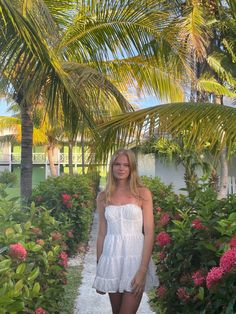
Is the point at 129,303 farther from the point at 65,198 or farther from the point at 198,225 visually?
the point at 65,198

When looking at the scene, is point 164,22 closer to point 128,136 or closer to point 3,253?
point 128,136

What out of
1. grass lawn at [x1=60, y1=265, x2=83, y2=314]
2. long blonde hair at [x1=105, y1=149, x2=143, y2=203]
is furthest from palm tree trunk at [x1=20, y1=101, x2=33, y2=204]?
long blonde hair at [x1=105, y1=149, x2=143, y2=203]

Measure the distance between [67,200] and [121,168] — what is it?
4.67 m

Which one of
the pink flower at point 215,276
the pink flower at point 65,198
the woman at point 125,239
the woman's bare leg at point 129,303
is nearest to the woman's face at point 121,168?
the woman at point 125,239

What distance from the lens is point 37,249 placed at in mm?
3205

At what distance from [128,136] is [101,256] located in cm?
169

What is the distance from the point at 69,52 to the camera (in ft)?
27.2

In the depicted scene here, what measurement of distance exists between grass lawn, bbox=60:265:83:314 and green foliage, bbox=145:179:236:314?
1505 millimetres

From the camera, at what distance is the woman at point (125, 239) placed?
11.0ft

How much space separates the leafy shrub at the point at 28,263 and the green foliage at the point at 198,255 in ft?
2.86

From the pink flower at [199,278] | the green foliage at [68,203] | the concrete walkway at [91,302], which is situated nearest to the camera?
the pink flower at [199,278]

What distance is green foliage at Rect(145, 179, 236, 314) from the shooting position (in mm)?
2545

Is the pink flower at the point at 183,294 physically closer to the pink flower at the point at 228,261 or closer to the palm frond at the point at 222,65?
the pink flower at the point at 228,261

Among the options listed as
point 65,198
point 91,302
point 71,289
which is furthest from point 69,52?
point 91,302
